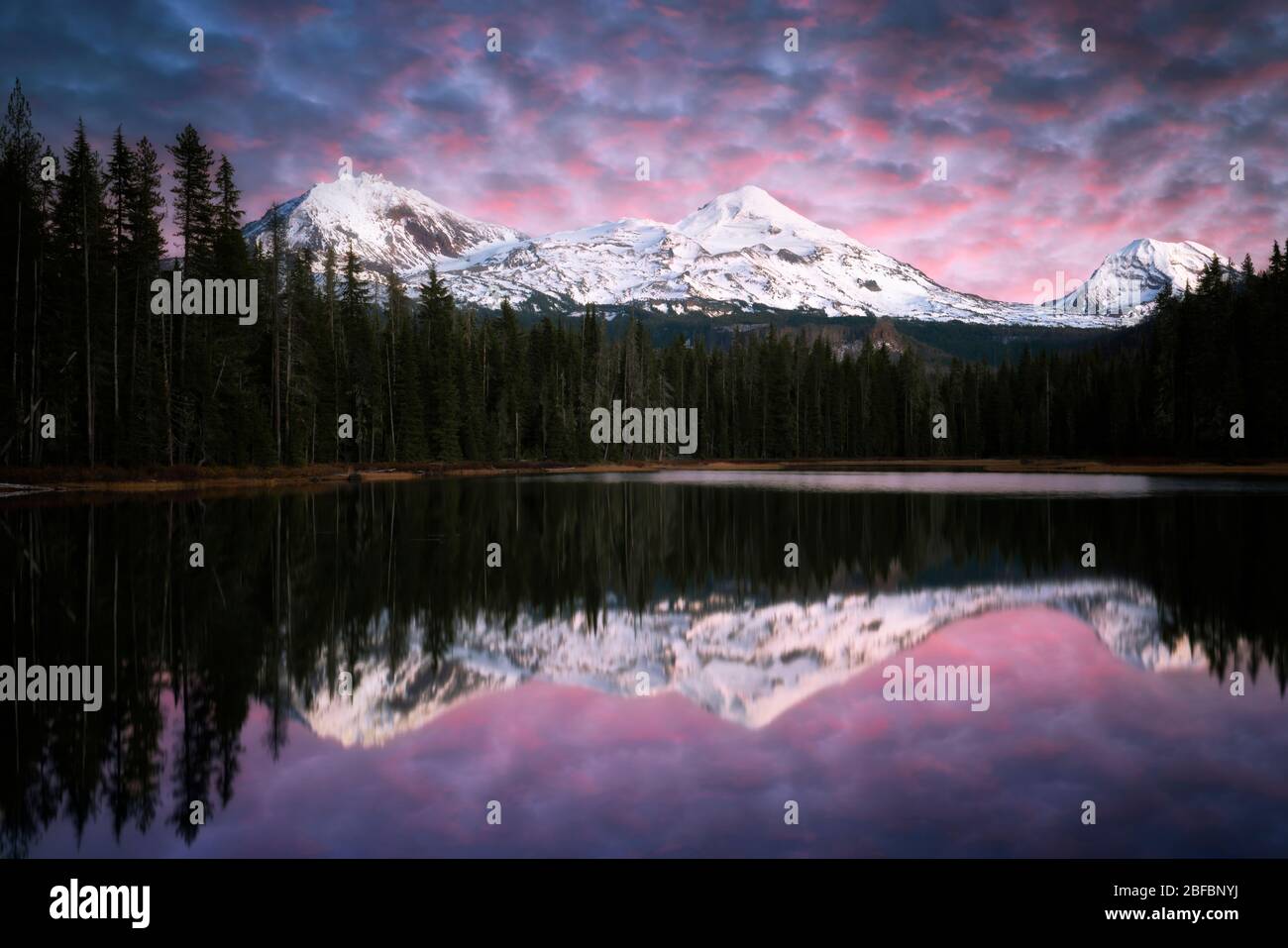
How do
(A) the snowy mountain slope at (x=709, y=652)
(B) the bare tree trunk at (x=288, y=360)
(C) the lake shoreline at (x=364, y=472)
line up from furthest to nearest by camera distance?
1. (B) the bare tree trunk at (x=288, y=360)
2. (C) the lake shoreline at (x=364, y=472)
3. (A) the snowy mountain slope at (x=709, y=652)

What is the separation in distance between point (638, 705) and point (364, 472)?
229 ft

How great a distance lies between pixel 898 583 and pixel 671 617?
20.1 ft

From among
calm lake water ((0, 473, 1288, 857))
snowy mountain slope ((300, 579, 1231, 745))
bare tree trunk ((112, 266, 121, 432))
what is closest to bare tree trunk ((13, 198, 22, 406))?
bare tree trunk ((112, 266, 121, 432))

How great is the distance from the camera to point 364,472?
75938mm

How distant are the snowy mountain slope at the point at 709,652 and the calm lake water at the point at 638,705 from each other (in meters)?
0.07

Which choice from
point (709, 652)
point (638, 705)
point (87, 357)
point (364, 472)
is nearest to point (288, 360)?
point (364, 472)

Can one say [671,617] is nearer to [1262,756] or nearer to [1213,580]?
[1262,756]

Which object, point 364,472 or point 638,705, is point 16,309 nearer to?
point 364,472

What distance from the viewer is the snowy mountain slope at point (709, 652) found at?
1053cm

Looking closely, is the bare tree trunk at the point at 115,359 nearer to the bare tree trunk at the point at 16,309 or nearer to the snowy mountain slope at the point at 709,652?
the bare tree trunk at the point at 16,309

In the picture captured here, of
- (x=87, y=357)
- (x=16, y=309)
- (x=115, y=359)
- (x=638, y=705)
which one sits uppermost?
(x=16, y=309)

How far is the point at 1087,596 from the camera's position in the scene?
17.6 m

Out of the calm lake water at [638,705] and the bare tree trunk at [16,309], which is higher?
the bare tree trunk at [16,309]

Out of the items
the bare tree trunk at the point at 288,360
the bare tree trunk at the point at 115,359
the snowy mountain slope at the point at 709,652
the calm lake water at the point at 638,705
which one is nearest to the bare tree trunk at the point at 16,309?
the bare tree trunk at the point at 115,359
